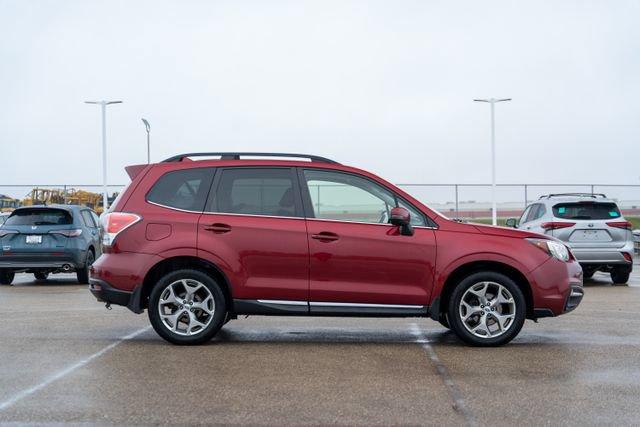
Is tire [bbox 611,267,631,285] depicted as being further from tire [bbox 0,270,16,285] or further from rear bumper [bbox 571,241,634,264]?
tire [bbox 0,270,16,285]

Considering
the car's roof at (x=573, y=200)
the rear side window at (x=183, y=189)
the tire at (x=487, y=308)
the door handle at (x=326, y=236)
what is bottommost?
the tire at (x=487, y=308)

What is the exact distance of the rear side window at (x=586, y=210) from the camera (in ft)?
49.4

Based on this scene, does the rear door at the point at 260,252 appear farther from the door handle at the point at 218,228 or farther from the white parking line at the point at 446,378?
the white parking line at the point at 446,378

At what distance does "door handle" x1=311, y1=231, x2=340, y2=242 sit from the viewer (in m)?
7.76

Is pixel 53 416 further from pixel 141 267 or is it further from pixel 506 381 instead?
pixel 506 381

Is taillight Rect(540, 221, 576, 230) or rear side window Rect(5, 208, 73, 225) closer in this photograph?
taillight Rect(540, 221, 576, 230)

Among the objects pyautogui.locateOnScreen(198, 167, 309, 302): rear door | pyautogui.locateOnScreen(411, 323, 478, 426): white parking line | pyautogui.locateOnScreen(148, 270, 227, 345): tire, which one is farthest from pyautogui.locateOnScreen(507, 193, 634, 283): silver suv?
pyautogui.locateOnScreen(148, 270, 227, 345): tire

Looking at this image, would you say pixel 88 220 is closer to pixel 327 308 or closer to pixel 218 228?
pixel 218 228

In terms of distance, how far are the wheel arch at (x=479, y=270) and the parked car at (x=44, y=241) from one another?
9.54 meters

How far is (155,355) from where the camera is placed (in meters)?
7.39

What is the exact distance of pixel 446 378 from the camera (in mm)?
6414

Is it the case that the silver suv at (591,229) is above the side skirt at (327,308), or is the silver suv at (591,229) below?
above

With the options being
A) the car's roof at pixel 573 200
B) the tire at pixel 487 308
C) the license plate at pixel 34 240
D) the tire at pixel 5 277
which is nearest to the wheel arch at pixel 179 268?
the tire at pixel 487 308

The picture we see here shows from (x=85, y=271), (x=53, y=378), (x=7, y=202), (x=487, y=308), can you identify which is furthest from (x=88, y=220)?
(x=7, y=202)
